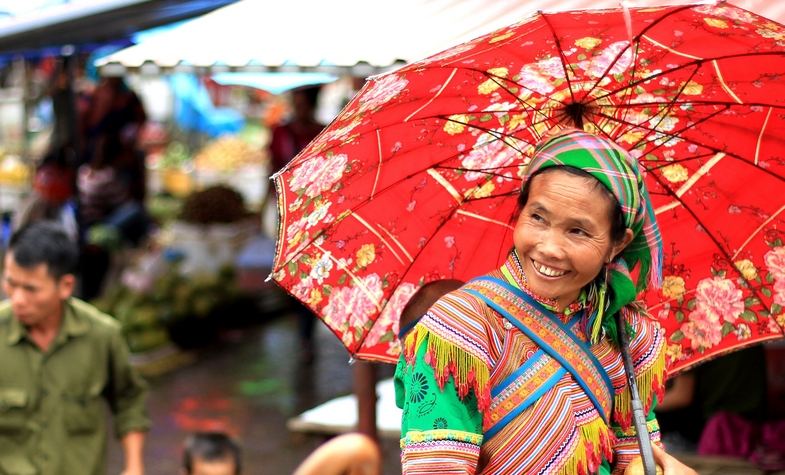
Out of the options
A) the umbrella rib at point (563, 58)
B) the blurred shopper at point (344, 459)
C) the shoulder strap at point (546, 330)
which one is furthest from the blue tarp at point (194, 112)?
the shoulder strap at point (546, 330)

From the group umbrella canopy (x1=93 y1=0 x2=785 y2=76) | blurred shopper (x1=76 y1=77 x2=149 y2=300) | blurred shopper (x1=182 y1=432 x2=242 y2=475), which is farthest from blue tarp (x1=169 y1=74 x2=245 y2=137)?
blurred shopper (x1=182 y1=432 x2=242 y2=475)

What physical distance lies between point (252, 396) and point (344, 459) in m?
5.17

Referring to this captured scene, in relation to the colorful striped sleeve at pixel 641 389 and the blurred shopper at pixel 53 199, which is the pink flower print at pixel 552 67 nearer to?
the colorful striped sleeve at pixel 641 389

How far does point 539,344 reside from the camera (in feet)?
7.16

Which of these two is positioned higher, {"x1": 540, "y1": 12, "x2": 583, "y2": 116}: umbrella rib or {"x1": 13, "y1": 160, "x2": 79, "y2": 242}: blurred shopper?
{"x1": 13, "y1": 160, "x2": 79, "y2": 242}: blurred shopper

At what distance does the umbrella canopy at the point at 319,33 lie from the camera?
12.8 feet

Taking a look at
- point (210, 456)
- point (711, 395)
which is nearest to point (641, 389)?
point (210, 456)

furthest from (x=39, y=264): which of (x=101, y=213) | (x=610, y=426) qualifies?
(x=101, y=213)

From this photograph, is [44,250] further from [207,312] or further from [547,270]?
[207,312]

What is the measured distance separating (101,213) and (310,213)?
24.0 feet

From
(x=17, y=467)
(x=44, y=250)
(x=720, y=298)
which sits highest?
(x=44, y=250)

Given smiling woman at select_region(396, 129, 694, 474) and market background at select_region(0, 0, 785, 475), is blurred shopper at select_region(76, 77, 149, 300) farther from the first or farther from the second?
smiling woman at select_region(396, 129, 694, 474)

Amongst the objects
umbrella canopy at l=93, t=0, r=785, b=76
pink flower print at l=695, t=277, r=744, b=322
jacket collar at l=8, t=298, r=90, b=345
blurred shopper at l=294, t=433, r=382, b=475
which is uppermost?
umbrella canopy at l=93, t=0, r=785, b=76

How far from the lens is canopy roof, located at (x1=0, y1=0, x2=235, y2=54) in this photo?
21.6 ft
